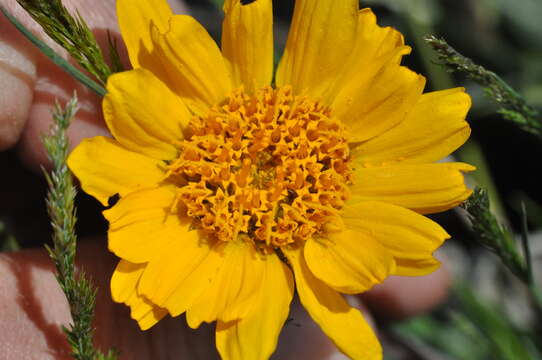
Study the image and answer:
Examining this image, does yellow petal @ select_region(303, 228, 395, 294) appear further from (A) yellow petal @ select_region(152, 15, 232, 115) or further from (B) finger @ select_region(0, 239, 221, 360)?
(B) finger @ select_region(0, 239, 221, 360)

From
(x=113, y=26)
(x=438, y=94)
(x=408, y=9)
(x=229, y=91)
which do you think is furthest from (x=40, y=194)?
(x=408, y=9)

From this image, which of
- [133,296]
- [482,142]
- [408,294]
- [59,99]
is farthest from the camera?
[482,142]

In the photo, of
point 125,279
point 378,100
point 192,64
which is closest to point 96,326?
point 125,279

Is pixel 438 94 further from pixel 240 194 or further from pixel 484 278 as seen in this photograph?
pixel 484 278

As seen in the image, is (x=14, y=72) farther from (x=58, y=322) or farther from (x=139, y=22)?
(x=58, y=322)

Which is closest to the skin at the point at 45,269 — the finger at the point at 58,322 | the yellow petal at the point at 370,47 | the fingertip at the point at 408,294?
the finger at the point at 58,322
